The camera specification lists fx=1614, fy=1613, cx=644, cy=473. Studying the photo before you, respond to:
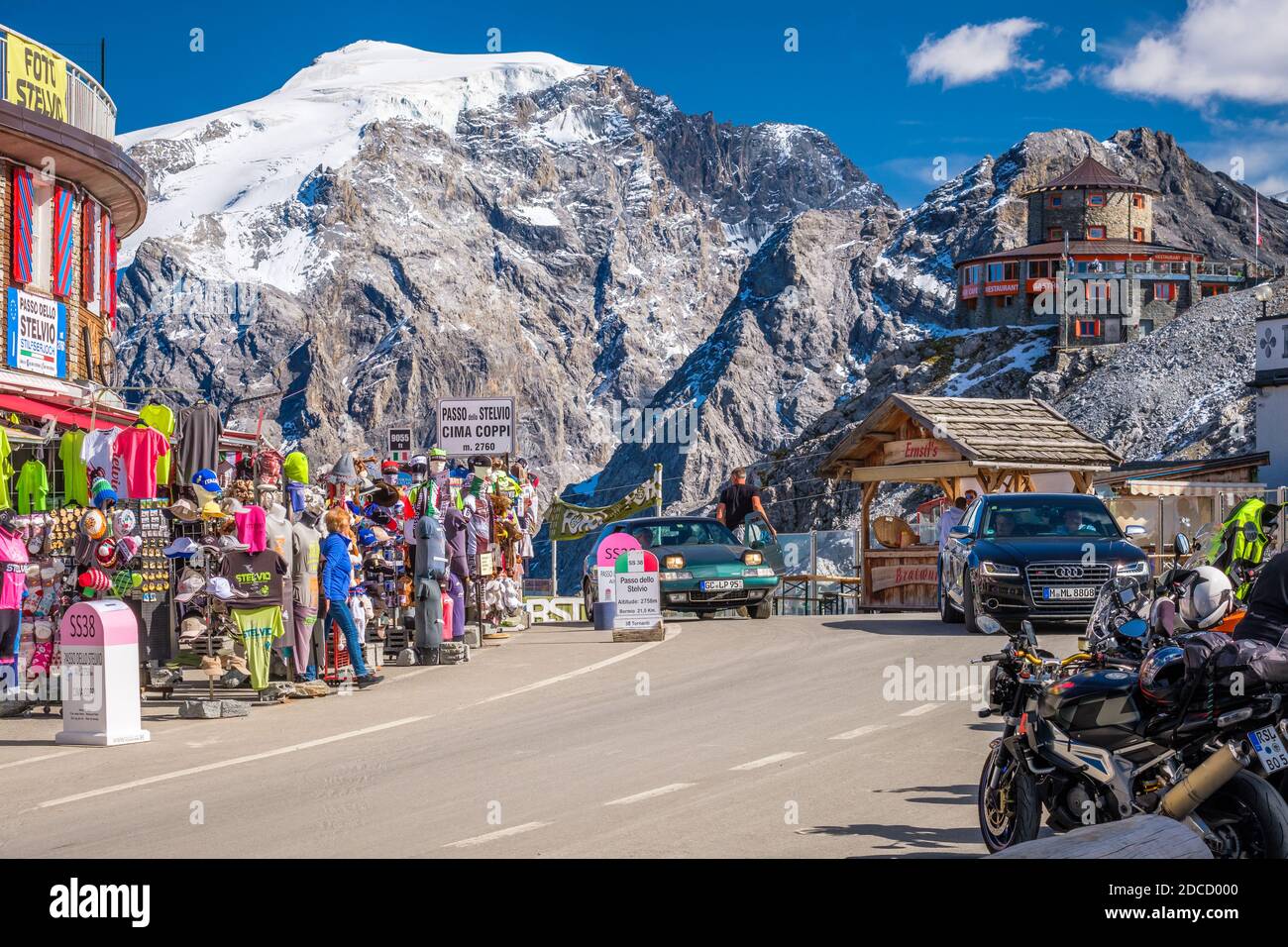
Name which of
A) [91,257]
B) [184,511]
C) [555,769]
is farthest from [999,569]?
[91,257]

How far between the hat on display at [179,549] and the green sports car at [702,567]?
8.34m

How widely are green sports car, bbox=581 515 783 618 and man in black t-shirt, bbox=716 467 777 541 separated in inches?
53.4

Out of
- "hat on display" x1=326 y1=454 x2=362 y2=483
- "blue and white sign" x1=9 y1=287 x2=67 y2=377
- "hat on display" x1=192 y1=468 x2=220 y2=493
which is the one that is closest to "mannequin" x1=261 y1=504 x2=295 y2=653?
"hat on display" x1=192 y1=468 x2=220 y2=493

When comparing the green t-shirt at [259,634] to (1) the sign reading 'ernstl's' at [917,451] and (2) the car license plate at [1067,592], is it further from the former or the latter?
(1) the sign reading 'ernstl's' at [917,451]

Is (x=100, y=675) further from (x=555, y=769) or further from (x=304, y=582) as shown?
(x=555, y=769)

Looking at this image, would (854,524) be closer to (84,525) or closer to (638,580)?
(638,580)

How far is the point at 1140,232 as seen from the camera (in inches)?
5344

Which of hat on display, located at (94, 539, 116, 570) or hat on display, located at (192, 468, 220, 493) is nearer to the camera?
hat on display, located at (94, 539, 116, 570)

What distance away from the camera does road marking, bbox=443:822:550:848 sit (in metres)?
8.40

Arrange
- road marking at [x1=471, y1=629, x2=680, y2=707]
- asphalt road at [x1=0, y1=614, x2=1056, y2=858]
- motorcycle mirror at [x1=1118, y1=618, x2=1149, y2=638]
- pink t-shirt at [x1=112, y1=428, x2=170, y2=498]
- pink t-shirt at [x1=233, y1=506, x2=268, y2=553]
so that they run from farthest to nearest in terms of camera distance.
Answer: pink t-shirt at [x1=112, y1=428, x2=170, y2=498] → road marking at [x1=471, y1=629, x2=680, y2=707] → pink t-shirt at [x1=233, y1=506, x2=268, y2=553] → motorcycle mirror at [x1=1118, y1=618, x2=1149, y2=638] → asphalt road at [x1=0, y1=614, x2=1056, y2=858]

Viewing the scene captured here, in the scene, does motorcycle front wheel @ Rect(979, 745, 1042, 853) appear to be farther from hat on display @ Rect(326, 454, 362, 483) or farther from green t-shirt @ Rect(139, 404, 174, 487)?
hat on display @ Rect(326, 454, 362, 483)

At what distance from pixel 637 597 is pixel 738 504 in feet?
17.0

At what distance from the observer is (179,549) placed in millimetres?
15219
